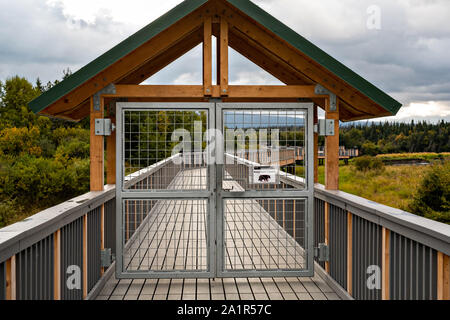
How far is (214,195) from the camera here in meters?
4.24

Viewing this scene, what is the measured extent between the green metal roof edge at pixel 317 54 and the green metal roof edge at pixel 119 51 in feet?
1.57

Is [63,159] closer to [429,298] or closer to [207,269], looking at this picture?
[207,269]

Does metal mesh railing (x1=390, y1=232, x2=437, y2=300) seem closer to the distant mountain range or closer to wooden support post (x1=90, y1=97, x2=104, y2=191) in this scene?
the distant mountain range

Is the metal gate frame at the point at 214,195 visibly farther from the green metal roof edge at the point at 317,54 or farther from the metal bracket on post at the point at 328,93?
the green metal roof edge at the point at 317,54

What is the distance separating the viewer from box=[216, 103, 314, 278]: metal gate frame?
13.8ft

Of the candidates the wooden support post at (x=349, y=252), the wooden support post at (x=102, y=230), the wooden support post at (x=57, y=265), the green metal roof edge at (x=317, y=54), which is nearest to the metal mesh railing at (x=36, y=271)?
the wooden support post at (x=57, y=265)

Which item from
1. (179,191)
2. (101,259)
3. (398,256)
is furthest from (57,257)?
(398,256)

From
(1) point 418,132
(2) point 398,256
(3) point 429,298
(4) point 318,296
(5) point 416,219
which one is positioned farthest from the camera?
(1) point 418,132

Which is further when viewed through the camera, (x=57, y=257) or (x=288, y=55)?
(x=288, y=55)

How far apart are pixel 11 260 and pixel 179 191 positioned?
228 centimetres

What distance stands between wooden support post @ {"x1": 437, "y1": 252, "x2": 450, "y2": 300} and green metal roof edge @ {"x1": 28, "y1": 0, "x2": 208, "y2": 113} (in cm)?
301

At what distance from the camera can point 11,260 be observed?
2.04 m

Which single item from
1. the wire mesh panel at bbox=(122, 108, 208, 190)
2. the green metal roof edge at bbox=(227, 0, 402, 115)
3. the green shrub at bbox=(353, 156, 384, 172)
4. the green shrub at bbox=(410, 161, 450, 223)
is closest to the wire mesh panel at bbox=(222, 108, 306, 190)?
the wire mesh panel at bbox=(122, 108, 208, 190)

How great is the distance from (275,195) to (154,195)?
1318 millimetres
